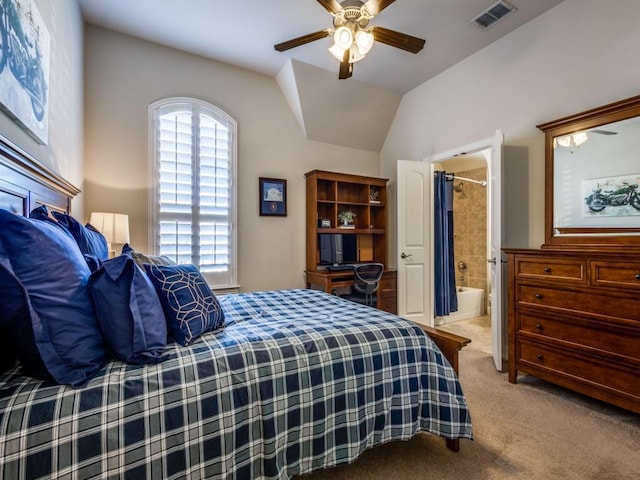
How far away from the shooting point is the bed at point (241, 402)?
890 mm

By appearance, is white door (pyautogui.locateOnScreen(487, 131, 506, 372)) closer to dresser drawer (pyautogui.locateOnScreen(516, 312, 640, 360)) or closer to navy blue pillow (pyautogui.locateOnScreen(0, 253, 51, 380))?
dresser drawer (pyautogui.locateOnScreen(516, 312, 640, 360))

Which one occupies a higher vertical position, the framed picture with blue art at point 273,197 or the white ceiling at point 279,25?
the white ceiling at point 279,25

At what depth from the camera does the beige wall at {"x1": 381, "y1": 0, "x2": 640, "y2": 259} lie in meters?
2.24

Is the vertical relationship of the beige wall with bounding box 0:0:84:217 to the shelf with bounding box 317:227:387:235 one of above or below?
above

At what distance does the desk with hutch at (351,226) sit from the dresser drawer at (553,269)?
66.4 inches

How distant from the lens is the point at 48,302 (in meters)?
0.93

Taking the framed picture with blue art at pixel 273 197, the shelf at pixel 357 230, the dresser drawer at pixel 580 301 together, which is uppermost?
the framed picture with blue art at pixel 273 197

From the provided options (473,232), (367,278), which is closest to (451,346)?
(367,278)

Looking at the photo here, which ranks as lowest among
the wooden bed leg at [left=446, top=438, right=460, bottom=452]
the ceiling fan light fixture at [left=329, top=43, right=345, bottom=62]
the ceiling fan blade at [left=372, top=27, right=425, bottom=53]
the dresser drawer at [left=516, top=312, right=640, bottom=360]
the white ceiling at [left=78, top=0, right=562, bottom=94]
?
the wooden bed leg at [left=446, top=438, right=460, bottom=452]

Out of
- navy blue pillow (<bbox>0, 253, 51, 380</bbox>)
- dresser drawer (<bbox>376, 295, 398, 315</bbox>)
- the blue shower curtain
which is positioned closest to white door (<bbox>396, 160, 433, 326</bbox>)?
dresser drawer (<bbox>376, 295, 398, 315</bbox>)

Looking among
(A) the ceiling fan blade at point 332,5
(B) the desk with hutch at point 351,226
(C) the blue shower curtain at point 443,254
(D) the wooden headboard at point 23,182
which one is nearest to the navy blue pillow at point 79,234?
(D) the wooden headboard at point 23,182

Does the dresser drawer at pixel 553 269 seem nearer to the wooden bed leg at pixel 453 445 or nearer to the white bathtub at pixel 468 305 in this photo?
the wooden bed leg at pixel 453 445

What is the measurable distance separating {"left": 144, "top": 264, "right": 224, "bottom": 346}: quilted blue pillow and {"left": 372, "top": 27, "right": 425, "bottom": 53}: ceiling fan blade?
2019 mm

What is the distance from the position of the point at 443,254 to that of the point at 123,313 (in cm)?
395
